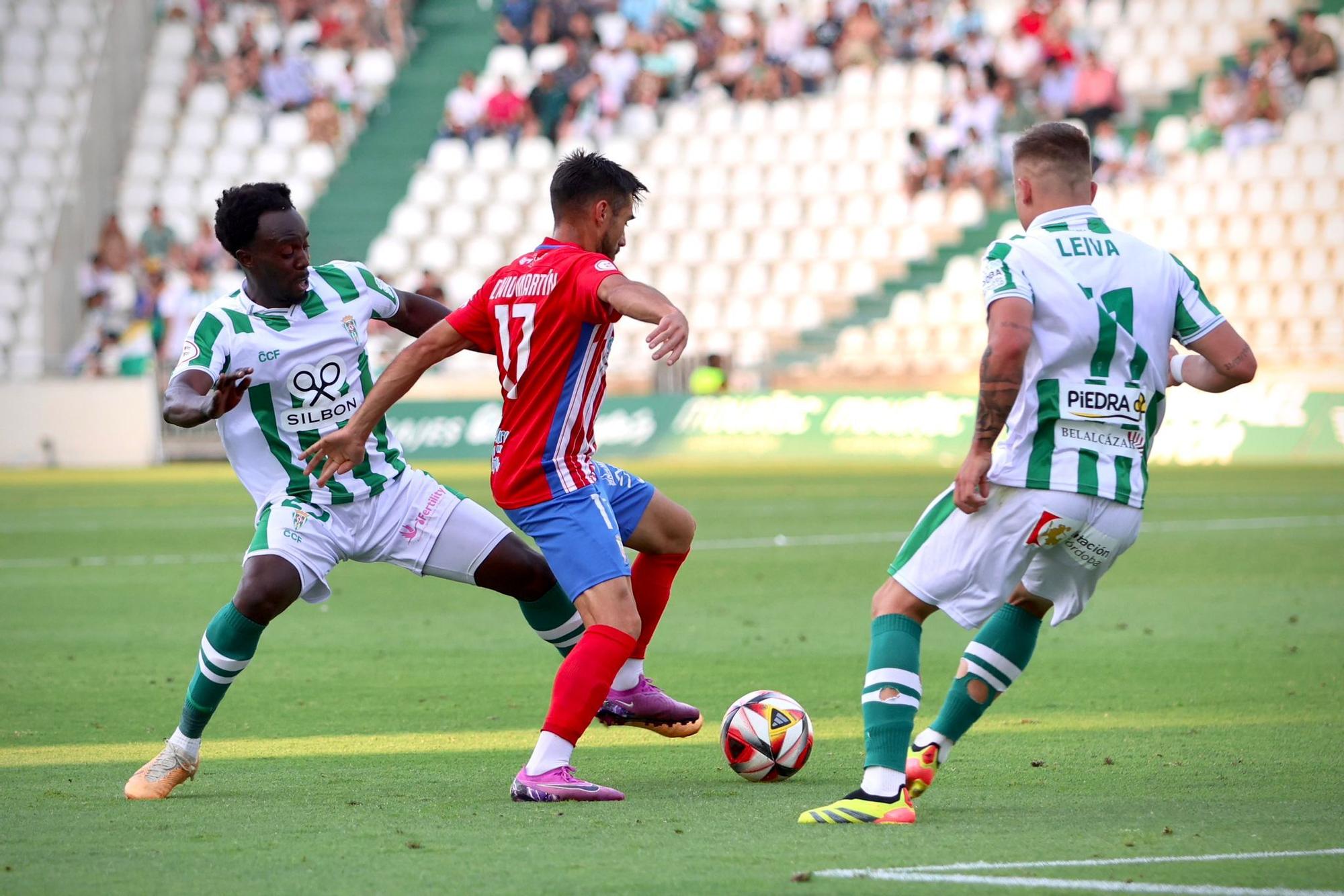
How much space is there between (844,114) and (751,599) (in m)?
21.0

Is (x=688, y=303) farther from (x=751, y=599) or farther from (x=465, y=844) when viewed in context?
(x=465, y=844)

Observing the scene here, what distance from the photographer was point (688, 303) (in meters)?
30.1

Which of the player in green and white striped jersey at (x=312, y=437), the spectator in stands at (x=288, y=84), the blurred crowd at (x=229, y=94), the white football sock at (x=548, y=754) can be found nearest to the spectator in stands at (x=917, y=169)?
the blurred crowd at (x=229, y=94)

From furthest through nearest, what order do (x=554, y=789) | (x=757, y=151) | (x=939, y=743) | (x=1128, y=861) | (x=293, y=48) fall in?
1. (x=293, y=48)
2. (x=757, y=151)
3. (x=939, y=743)
4. (x=554, y=789)
5. (x=1128, y=861)

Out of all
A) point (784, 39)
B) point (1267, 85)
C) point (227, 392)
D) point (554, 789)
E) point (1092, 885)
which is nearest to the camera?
point (1092, 885)

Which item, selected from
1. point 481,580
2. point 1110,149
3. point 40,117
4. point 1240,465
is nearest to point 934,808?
point 481,580

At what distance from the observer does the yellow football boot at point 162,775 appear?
5.59 meters

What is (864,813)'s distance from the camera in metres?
5.00

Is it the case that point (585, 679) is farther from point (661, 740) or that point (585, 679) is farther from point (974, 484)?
point (661, 740)

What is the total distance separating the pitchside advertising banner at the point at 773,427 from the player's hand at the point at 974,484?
1961 cm

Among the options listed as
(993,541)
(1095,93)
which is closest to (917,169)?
(1095,93)

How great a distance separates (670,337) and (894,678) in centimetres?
117

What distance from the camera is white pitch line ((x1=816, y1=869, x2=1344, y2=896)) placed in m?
3.99

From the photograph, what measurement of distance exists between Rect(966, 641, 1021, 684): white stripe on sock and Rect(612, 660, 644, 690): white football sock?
128cm
